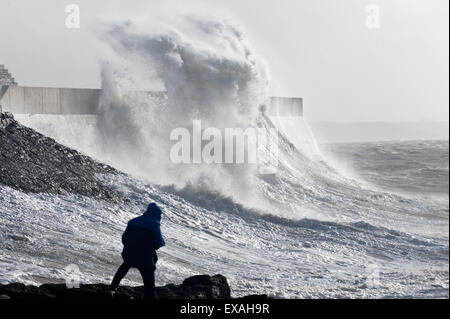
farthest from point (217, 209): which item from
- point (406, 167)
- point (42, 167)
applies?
point (406, 167)

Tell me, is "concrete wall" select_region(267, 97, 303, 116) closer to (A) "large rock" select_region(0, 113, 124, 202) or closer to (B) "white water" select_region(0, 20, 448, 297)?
(B) "white water" select_region(0, 20, 448, 297)

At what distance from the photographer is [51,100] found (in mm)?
20578

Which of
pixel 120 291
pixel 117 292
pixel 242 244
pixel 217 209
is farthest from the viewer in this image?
pixel 217 209

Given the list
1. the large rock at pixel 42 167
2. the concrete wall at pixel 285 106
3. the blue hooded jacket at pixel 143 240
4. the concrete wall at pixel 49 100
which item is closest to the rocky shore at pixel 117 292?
the blue hooded jacket at pixel 143 240

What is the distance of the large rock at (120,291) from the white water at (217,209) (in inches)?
38.0

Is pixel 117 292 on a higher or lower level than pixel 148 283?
lower

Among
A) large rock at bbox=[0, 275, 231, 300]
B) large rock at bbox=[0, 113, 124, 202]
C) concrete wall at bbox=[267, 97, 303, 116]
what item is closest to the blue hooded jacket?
large rock at bbox=[0, 275, 231, 300]

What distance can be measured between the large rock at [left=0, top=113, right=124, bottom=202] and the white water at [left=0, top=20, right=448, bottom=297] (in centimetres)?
36

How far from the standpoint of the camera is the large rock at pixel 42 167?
13.5 metres

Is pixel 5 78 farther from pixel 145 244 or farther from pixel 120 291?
pixel 145 244

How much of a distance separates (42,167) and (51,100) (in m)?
6.52

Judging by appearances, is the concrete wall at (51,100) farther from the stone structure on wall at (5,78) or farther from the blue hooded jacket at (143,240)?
the blue hooded jacket at (143,240)
